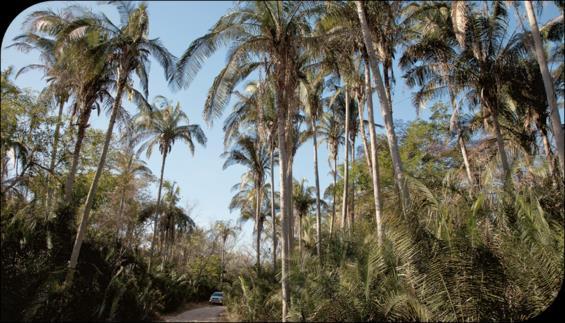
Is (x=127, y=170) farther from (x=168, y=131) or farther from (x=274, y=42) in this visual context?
(x=274, y=42)

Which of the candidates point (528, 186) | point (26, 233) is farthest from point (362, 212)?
point (26, 233)

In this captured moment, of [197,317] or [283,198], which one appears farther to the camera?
[197,317]

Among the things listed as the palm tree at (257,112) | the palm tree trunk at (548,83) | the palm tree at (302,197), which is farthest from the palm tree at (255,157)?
the palm tree trunk at (548,83)

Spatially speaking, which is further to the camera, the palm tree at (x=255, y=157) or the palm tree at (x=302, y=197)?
the palm tree at (x=302, y=197)

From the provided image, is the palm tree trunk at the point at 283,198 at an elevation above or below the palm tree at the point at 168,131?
below

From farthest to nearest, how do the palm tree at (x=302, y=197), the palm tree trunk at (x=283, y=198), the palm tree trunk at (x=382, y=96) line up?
the palm tree at (x=302, y=197)
the palm tree trunk at (x=382, y=96)
the palm tree trunk at (x=283, y=198)

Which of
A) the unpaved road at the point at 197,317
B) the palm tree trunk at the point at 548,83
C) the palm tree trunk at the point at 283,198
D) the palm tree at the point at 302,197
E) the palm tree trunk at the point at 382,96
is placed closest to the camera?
the palm tree trunk at the point at 548,83

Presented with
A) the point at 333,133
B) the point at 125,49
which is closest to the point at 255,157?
the point at 333,133

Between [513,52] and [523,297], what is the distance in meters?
10.6

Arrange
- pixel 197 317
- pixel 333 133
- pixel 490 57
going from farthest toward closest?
pixel 333 133 → pixel 197 317 → pixel 490 57

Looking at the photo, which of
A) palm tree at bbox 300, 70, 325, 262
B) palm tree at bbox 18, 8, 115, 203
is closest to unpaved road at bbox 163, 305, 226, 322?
palm tree at bbox 300, 70, 325, 262

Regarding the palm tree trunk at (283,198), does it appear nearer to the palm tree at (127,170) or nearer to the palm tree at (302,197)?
the palm tree at (127,170)

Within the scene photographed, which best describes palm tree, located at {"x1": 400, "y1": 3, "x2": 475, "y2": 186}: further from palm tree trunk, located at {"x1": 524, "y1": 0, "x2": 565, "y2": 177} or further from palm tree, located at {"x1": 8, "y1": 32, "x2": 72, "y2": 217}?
palm tree, located at {"x1": 8, "y1": 32, "x2": 72, "y2": 217}

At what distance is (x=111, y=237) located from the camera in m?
14.1
